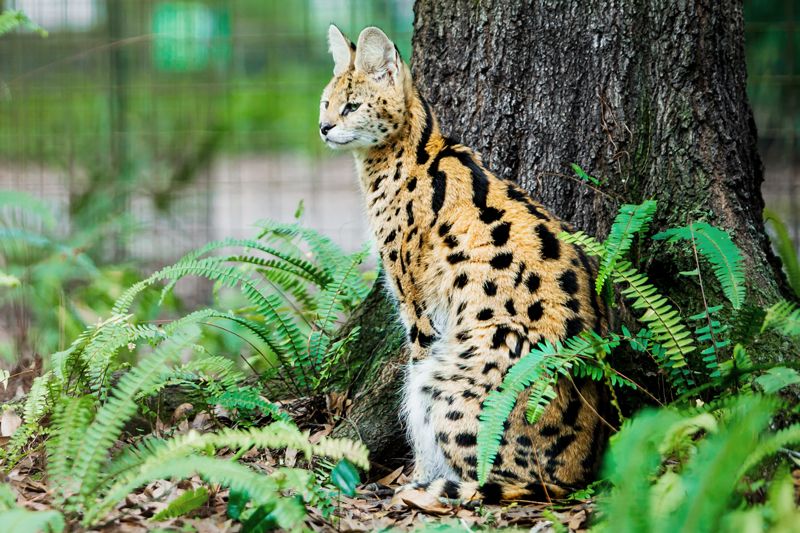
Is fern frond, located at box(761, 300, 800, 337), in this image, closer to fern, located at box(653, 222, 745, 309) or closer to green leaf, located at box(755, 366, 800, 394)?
green leaf, located at box(755, 366, 800, 394)

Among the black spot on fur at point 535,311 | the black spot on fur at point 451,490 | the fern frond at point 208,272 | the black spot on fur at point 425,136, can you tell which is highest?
the black spot on fur at point 425,136

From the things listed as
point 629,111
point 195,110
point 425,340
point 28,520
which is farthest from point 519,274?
point 195,110

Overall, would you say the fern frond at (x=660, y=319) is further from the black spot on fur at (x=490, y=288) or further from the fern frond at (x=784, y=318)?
the black spot on fur at (x=490, y=288)

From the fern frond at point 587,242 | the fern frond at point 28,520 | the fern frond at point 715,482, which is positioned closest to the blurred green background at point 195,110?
the fern frond at point 587,242

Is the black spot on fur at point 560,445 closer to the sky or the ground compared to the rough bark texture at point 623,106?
closer to the ground

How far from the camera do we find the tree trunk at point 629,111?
5.29 meters

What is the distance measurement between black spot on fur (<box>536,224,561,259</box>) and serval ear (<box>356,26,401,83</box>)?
4.83ft

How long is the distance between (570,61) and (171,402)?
3245 mm

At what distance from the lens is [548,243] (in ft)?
16.1

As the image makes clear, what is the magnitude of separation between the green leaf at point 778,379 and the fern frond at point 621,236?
2.83 feet

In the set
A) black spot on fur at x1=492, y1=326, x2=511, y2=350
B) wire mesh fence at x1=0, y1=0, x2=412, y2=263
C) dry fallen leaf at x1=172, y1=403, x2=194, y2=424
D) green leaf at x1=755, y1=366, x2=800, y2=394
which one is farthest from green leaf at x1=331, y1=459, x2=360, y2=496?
wire mesh fence at x1=0, y1=0, x2=412, y2=263

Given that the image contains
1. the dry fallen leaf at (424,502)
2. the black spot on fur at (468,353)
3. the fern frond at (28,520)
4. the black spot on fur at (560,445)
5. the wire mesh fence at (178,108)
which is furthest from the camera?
the wire mesh fence at (178,108)

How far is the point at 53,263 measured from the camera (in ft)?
25.1

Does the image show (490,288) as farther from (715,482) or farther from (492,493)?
(715,482)
